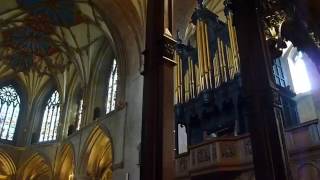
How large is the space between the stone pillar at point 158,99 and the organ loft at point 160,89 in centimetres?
2

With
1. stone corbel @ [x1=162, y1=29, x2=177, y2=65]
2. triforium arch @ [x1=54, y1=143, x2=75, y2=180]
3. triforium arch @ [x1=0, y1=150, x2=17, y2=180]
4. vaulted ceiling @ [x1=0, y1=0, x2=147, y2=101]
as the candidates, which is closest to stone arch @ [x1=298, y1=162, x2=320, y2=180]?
stone corbel @ [x1=162, y1=29, x2=177, y2=65]

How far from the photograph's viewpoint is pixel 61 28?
1781 centimetres

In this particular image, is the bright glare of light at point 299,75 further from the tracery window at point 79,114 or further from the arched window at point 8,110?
the arched window at point 8,110

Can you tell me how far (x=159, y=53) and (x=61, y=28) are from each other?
48.0ft

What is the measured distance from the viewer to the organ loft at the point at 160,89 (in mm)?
4113

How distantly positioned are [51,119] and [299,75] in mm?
14899

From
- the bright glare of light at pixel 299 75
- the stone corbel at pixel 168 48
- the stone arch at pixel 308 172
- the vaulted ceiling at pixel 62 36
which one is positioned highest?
the vaulted ceiling at pixel 62 36

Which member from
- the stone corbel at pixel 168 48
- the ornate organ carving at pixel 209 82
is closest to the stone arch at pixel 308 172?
the ornate organ carving at pixel 209 82

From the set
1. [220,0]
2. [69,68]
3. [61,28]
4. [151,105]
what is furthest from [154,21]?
[69,68]

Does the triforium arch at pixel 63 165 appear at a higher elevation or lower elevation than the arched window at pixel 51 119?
lower

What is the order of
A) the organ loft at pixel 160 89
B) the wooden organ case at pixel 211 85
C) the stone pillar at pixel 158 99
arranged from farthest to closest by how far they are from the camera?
the wooden organ case at pixel 211 85
the organ loft at pixel 160 89
the stone pillar at pixel 158 99

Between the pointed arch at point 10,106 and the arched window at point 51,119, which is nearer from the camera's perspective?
the arched window at point 51,119

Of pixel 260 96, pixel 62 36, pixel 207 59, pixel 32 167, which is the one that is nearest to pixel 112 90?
pixel 62 36

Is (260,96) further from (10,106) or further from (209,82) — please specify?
(10,106)
